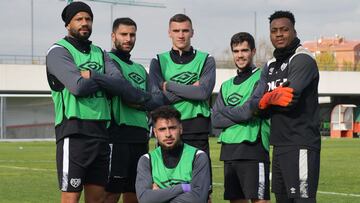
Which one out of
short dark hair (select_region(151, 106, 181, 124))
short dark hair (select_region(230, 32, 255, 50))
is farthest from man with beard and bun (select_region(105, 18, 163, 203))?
short dark hair (select_region(230, 32, 255, 50))

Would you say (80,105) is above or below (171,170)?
above

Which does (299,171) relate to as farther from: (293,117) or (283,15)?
(283,15)

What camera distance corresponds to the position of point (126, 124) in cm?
789

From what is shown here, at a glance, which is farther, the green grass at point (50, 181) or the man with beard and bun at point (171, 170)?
the green grass at point (50, 181)

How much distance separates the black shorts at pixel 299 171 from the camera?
690cm

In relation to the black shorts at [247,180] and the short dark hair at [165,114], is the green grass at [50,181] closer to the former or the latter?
the black shorts at [247,180]

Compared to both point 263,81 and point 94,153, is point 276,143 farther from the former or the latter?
point 94,153

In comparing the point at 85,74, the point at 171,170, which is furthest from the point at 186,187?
the point at 85,74

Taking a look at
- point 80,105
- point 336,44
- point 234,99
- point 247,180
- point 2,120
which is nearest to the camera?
point 80,105

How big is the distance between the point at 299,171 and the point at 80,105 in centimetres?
203

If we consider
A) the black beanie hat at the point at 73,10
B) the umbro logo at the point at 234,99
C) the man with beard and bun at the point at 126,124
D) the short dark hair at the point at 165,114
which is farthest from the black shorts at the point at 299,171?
the black beanie hat at the point at 73,10

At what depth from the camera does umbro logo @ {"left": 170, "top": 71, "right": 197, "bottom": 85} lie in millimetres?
8070

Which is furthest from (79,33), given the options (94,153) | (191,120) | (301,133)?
(301,133)

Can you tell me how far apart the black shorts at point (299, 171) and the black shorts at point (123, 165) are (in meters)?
1.67
